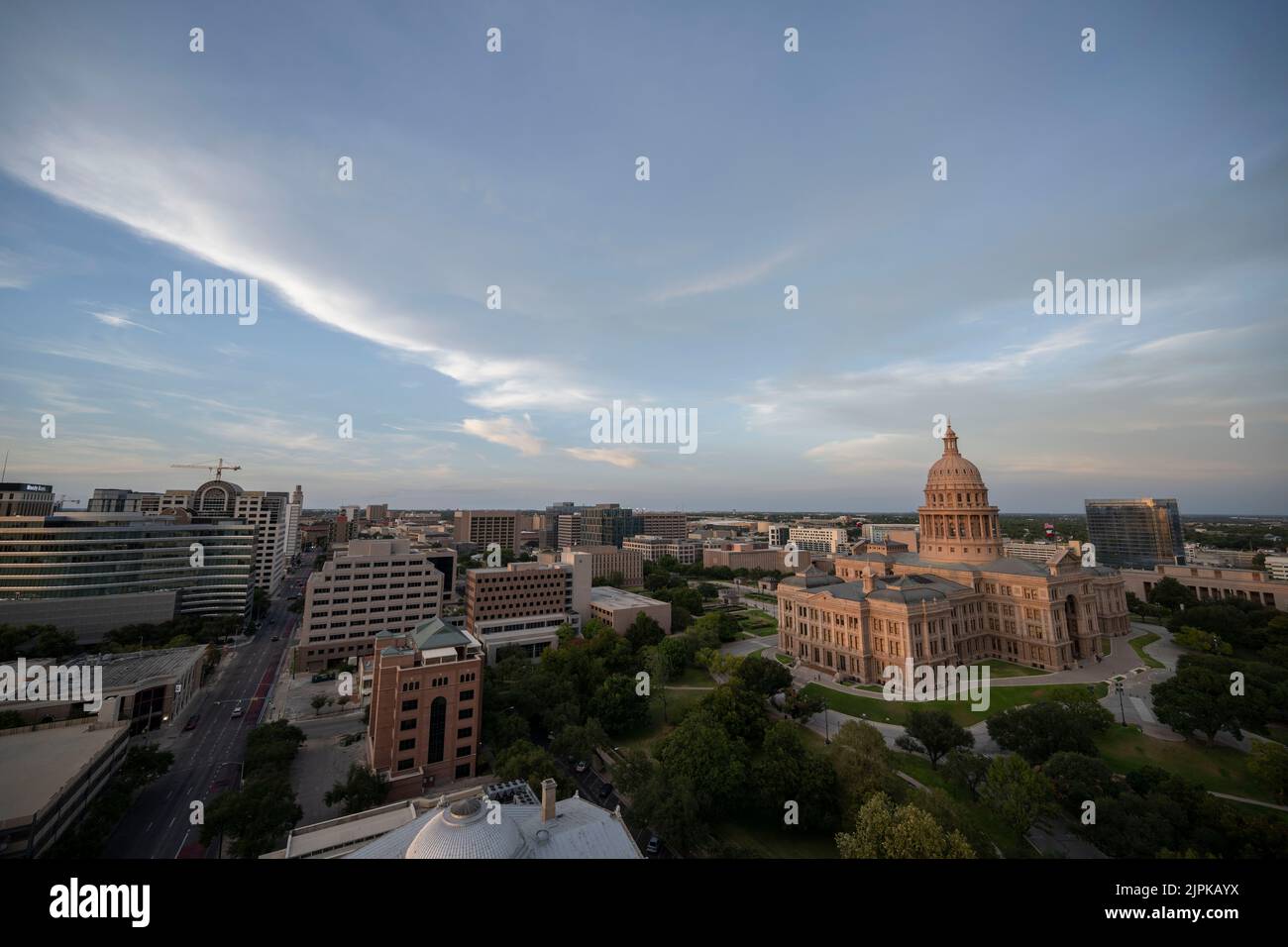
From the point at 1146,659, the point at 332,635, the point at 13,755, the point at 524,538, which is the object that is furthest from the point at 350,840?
the point at 524,538

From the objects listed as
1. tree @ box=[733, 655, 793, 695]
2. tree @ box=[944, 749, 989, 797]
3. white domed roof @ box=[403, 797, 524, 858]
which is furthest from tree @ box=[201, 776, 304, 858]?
tree @ box=[944, 749, 989, 797]

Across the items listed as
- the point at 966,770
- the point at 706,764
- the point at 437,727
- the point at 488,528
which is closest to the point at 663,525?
the point at 488,528

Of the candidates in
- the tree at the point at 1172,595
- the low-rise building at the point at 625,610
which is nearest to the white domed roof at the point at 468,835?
the low-rise building at the point at 625,610

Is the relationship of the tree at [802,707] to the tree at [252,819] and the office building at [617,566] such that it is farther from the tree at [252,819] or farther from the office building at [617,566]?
the office building at [617,566]

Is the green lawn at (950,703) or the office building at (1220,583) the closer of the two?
the green lawn at (950,703)
